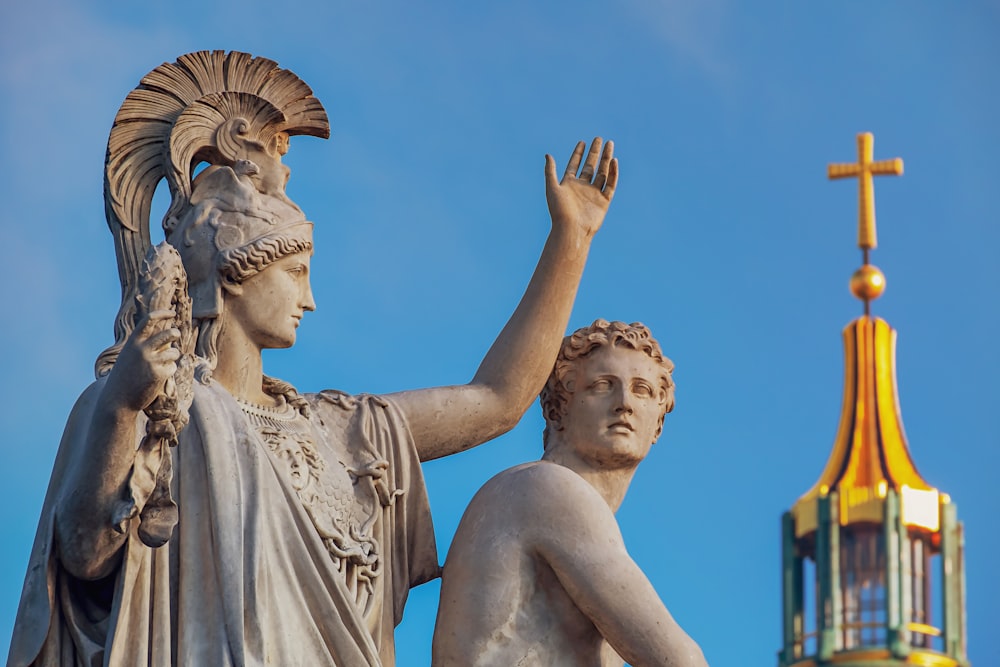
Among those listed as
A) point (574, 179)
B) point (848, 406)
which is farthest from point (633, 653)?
point (848, 406)

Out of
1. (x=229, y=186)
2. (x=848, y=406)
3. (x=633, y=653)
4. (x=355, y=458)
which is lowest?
(x=633, y=653)

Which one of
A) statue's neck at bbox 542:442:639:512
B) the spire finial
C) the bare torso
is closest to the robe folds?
the bare torso

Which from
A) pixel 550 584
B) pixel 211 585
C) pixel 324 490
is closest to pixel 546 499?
pixel 550 584

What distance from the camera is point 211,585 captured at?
1314 centimetres

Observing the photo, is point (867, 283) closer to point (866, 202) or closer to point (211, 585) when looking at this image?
point (866, 202)

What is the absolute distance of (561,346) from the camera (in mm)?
14727

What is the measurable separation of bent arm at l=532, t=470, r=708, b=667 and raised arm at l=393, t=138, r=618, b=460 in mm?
854

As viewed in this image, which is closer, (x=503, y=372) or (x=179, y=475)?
(x=179, y=475)

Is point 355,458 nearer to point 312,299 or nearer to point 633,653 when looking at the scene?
point 312,299

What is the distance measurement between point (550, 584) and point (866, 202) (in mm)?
72840

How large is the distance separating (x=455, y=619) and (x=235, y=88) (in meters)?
2.67

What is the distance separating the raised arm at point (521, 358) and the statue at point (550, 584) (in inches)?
18.5

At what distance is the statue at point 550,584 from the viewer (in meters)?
13.6

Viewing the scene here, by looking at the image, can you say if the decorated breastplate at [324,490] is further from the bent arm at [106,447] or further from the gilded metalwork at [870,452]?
the gilded metalwork at [870,452]
